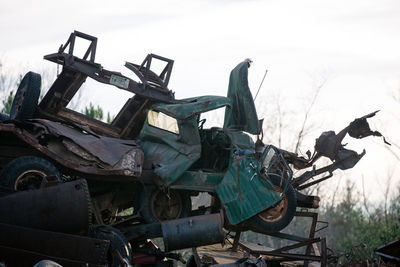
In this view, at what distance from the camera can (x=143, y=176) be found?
35.2 feet

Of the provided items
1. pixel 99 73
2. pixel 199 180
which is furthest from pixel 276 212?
pixel 99 73

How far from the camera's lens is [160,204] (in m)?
11.0

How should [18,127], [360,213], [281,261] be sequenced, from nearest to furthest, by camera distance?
[18,127], [281,261], [360,213]

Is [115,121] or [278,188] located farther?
[115,121]

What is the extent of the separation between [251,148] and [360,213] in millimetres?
22902

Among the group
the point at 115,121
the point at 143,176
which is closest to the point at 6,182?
the point at 143,176

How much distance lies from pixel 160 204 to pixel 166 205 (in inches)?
4.6

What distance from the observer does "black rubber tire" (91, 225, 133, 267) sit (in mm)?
9113

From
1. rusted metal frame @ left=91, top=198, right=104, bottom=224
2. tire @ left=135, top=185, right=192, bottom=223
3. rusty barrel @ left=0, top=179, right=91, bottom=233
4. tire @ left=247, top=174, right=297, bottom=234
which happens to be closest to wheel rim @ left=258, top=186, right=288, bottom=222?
tire @ left=247, top=174, right=297, bottom=234

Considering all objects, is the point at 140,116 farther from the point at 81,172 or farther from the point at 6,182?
the point at 6,182

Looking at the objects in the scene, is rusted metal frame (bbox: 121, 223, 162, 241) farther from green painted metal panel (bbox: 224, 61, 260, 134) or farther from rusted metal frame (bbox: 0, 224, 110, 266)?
green painted metal panel (bbox: 224, 61, 260, 134)

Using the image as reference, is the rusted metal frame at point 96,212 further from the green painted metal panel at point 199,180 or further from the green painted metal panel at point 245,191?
the green painted metal panel at point 245,191

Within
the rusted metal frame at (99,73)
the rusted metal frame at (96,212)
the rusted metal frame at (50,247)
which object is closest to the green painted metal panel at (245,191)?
the rusted metal frame at (96,212)

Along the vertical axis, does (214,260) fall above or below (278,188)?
below
